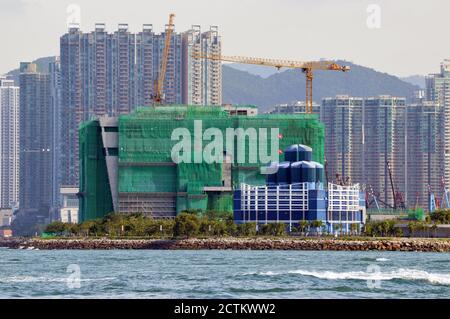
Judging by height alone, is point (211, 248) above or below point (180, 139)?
below

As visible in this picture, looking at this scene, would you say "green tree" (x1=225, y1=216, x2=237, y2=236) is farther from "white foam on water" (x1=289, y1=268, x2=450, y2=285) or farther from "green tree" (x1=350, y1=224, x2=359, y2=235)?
"white foam on water" (x1=289, y1=268, x2=450, y2=285)

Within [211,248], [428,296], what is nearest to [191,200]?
[211,248]

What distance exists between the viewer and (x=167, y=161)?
7456 inches

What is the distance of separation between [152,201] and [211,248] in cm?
4532

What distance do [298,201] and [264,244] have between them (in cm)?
2780

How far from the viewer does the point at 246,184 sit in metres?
184

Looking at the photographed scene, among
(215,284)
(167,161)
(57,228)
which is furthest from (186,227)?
(215,284)

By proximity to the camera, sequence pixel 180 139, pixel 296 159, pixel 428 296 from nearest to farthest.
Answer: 1. pixel 428 296
2. pixel 296 159
3. pixel 180 139

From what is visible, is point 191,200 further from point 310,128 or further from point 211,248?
point 211,248

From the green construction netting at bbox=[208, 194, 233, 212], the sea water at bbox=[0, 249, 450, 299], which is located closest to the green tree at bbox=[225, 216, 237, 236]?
the green construction netting at bbox=[208, 194, 233, 212]

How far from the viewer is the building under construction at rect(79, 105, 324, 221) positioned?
18938cm

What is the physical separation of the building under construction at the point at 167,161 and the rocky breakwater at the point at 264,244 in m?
29.3
